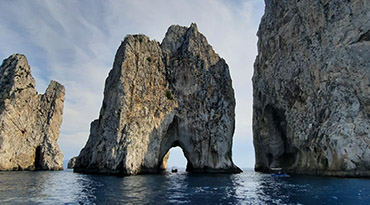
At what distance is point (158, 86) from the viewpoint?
59.7 m

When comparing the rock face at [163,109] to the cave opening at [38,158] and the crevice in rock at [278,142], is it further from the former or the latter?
the cave opening at [38,158]

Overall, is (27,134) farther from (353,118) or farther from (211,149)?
(353,118)

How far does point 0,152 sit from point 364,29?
8515 centimetres

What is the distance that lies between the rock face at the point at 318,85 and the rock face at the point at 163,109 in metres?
13.0

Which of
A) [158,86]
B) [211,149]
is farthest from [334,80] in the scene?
[158,86]

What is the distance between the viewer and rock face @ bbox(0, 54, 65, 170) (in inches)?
2724

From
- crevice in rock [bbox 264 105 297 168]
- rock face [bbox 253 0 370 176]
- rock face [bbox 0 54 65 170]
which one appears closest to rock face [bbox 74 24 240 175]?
crevice in rock [bbox 264 105 297 168]

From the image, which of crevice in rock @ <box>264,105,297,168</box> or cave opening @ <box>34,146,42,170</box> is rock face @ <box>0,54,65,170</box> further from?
crevice in rock @ <box>264,105,297,168</box>

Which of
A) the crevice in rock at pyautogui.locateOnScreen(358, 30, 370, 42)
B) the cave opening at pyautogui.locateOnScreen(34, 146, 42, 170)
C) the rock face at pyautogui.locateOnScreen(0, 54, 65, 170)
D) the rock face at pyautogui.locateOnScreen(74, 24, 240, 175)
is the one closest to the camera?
the crevice in rock at pyautogui.locateOnScreen(358, 30, 370, 42)

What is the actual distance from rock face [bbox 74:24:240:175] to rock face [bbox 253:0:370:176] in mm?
13022

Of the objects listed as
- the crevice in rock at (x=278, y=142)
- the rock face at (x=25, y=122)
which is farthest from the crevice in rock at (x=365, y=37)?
the rock face at (x=25, y=122)

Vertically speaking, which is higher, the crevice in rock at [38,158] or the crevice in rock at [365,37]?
the crevice in rock at [365,37]

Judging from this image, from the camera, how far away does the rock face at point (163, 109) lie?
4966 centimetres

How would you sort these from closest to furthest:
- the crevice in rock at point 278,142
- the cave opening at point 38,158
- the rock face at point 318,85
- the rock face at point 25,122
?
the rock face at point 318,85 < the crevice in rock at point 278,142 < the rock face at point 25,122 < the cave opening at point 38,158
